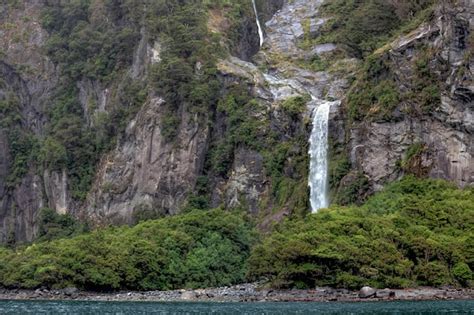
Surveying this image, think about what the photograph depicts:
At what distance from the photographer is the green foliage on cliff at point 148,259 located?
283 ft

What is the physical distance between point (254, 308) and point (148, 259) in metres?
24.9

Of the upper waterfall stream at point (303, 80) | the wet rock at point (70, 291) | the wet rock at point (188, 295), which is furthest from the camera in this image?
the upper waterfall stream at point (303, 80)

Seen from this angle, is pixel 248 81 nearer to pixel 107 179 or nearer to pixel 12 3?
pixel 107 179

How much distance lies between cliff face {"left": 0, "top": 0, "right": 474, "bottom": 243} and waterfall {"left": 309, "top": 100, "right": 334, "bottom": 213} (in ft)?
3.27

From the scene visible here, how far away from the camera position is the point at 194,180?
113188 millimetres

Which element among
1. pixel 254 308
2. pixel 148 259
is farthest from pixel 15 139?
pixel 254 308

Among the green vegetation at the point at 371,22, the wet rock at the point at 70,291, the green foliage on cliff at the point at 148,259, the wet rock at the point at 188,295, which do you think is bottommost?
the wet rock at the point at 188,295

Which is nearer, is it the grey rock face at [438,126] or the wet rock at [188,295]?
the wet rock at [188,295]

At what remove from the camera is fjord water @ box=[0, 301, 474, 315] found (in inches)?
2279

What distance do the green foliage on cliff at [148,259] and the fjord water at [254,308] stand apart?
13.3 m

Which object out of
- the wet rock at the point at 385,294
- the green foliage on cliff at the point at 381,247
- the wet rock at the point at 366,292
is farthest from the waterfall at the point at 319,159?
the wet rock at the point at 385,294

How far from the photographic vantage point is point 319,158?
99.9 m

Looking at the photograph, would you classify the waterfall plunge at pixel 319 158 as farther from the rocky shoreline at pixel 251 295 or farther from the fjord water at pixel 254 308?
the fjord water at pixel 254 308

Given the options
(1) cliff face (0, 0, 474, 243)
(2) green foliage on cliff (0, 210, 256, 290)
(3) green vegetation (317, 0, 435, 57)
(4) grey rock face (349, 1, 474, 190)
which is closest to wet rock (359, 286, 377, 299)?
(2) green foliage on cliff (0, 210, 256, 290)
